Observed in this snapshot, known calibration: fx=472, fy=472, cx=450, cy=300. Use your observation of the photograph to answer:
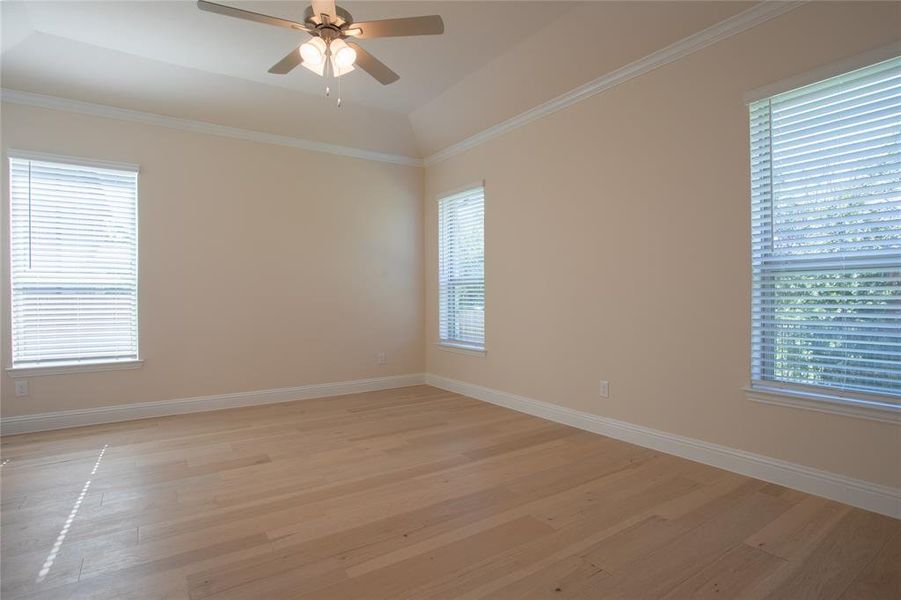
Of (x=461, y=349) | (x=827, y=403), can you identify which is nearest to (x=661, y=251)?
(x=827, y=403)

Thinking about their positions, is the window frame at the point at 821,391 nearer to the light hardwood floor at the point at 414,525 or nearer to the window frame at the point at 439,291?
the light hardwood floor at the point at 414,525

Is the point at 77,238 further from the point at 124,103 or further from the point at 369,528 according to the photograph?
the point at 369,528

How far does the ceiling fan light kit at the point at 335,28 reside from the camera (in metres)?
2.32

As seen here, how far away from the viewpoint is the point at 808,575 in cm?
192

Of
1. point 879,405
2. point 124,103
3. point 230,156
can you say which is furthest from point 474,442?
point 124,103

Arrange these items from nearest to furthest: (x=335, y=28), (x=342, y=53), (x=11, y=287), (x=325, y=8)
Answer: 1. (x=325, y=8)
2. (x=335, y=28)
3. (x=342, y=53)
4. (x=11, y=287)

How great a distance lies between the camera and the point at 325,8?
7.58ft

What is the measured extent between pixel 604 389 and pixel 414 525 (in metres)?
2.12

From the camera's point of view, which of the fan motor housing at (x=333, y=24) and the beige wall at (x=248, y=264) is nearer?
the fan motor housing at (x=333, y=24)

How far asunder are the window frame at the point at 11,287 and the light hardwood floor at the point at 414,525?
65 centimetres

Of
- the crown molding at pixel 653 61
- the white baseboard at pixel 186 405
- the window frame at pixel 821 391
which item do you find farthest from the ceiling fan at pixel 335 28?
the white baseboard at pixel 186 405

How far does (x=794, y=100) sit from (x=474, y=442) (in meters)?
3.06

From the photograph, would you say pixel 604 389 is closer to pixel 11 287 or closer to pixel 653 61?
pixel 653 61

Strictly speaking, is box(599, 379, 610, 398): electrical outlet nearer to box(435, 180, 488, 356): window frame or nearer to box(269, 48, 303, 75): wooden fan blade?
box(435, 180, 488, 356): window frame
